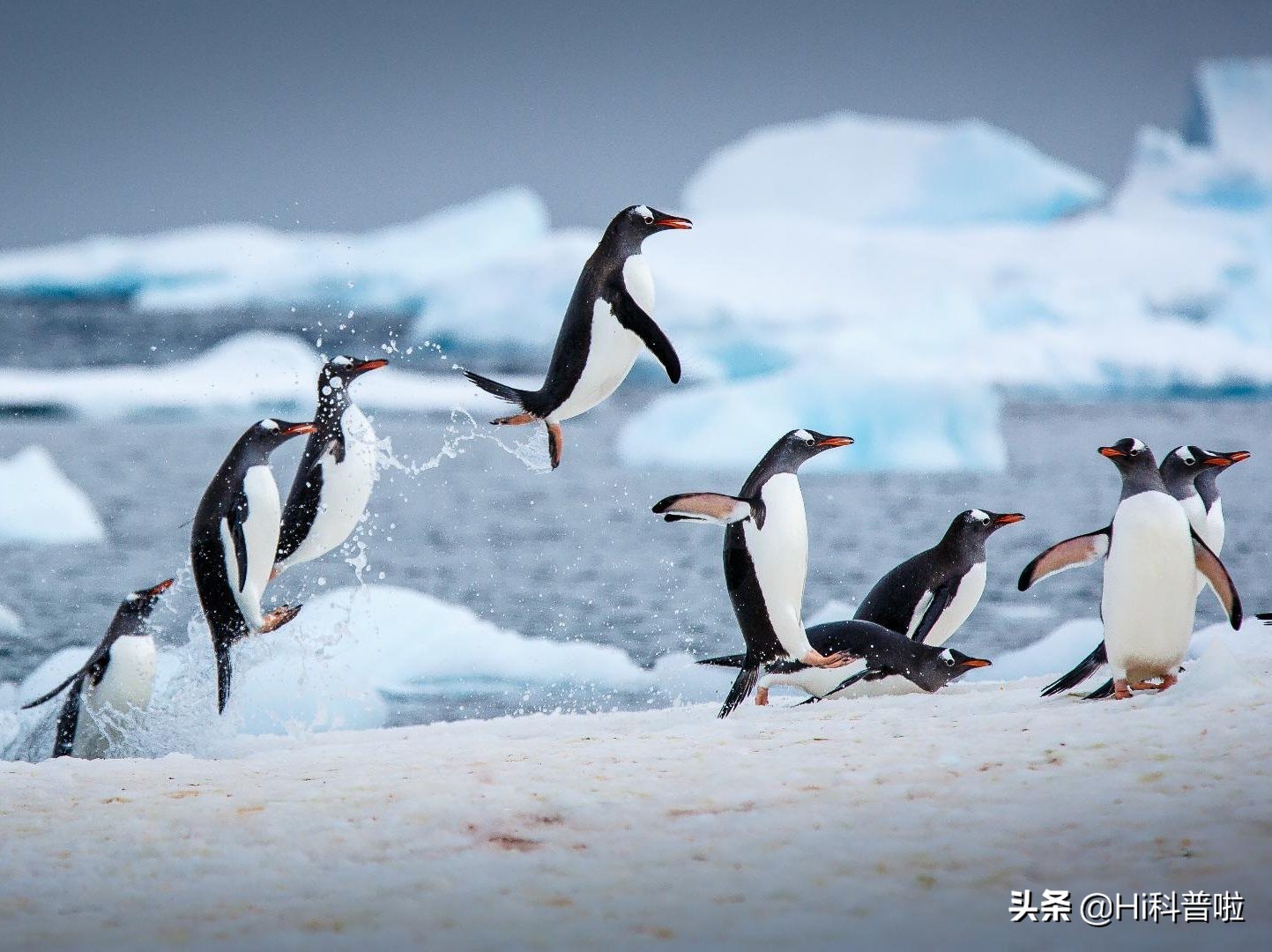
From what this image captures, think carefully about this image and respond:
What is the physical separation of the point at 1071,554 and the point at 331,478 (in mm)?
2207

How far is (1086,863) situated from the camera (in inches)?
88.4

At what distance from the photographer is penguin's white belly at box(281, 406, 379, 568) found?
4383 millimetres

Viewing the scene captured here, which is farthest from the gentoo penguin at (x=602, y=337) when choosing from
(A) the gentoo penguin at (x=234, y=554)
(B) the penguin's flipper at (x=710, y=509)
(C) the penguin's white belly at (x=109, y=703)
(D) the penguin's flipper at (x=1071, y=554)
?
(C) the penguin's white belly at (x=109, y=703)

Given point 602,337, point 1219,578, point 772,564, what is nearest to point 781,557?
point 772,564

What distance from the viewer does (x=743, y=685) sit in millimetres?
4230

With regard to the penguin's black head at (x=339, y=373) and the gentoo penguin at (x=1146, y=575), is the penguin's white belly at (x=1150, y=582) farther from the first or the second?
the penguin's black head at (x=339, y=373)

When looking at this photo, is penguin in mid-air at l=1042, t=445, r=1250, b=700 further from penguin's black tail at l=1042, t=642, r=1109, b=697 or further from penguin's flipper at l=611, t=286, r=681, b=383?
penguin's flipper at l=611, t=286, r=681, b=383

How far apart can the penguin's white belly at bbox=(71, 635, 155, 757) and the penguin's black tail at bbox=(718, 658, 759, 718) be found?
2221 millimetres

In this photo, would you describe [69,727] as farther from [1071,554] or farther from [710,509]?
[1071,554]

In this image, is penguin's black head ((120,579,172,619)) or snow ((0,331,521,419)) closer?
penguin's black head ((120,579,172,619))

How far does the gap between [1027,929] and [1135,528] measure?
183cm

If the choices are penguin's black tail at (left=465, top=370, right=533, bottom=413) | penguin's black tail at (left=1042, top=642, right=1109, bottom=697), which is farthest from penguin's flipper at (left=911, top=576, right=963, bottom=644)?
penguin's black tail at (left=465, top=370, right=533, bottom=413)

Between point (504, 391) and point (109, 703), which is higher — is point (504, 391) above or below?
above

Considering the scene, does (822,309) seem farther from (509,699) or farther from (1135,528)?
(1135,528)
